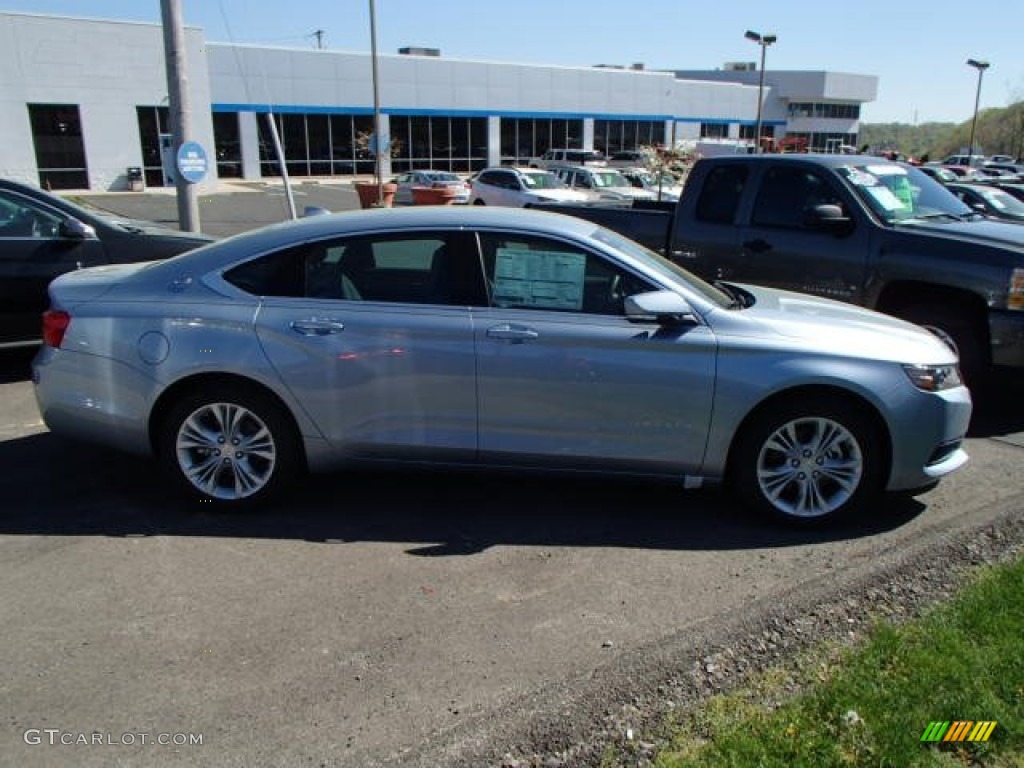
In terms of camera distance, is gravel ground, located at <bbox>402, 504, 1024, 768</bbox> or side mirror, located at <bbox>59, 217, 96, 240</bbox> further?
side mirror, located at <bbox>59, 217, 96, 240</bbox>

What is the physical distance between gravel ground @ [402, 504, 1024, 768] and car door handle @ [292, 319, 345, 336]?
220cm

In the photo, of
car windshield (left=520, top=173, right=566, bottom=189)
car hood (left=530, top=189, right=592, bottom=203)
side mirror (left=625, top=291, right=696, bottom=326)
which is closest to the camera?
side mirror (left=625, top=291, right=696, bottom=326)

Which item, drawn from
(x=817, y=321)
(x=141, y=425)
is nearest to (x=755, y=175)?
(x=817, y=321)

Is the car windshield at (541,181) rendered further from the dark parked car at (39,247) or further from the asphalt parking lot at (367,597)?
the asphalt parking lot at (367,597)

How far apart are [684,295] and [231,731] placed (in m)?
2.95

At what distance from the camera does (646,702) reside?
3.11 m

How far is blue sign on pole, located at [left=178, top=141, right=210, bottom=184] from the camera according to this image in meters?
10.9

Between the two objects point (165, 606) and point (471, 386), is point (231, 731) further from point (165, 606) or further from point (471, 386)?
point (471, 386)

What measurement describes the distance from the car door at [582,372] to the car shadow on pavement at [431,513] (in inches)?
9.7

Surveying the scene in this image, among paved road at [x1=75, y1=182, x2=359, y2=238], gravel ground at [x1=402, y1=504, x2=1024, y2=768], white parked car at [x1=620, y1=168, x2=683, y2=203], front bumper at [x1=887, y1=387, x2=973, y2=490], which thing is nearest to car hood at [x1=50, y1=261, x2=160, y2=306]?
gravel ground at [x1=402, y1=504, x2=1024, y2=768]

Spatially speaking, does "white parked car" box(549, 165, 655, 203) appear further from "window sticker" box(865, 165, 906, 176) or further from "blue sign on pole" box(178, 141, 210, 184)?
"window sticker" box(865, 165, 906, 176)

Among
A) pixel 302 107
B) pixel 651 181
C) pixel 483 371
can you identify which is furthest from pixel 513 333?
pixel 302 107

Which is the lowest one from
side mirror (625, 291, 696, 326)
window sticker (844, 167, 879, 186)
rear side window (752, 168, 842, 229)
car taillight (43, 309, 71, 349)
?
car taillight (43, 309, 71, 349)

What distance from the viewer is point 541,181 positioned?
2438 cm
